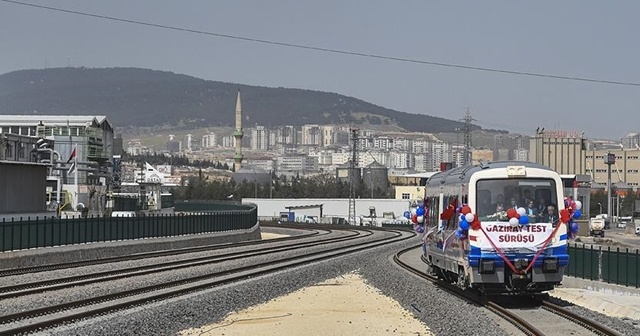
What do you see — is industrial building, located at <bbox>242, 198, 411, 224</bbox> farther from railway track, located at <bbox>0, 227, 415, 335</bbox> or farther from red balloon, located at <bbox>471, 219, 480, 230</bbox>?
red balloon, located at <bbox>471, 219, 480, 230</bbox>

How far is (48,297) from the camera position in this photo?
23.0 metres

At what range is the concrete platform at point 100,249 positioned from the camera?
3553 cm

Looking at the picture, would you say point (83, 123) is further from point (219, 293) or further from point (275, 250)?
point (219, 293)

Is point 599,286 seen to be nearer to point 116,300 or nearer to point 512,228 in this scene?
point 512,228

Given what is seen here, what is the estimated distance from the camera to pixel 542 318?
19828 millimetres

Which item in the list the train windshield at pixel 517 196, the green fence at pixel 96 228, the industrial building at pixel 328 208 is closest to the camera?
the train windshield at pixel 517 196

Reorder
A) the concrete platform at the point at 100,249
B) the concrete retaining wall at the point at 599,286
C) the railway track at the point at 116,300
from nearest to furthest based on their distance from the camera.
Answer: the railway track at the point at 116,300, the concrete retaining wall at the point at 599,286, the concrete platform at the point at 100,249

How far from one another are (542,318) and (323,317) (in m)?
4.51

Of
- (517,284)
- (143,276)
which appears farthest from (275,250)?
(517,284)

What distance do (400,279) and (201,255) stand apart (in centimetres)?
1680

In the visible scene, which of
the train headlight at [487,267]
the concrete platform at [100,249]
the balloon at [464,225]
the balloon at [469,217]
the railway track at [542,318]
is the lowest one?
the concrete platform at [100,249]

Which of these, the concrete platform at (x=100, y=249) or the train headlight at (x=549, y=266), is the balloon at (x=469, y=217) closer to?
the train headlight at (x=549, y=266)

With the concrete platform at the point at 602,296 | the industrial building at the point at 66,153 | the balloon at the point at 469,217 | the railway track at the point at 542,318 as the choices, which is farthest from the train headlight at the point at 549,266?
the industrial building at the point at 66,153

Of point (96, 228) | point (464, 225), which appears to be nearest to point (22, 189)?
point (96, 228)
